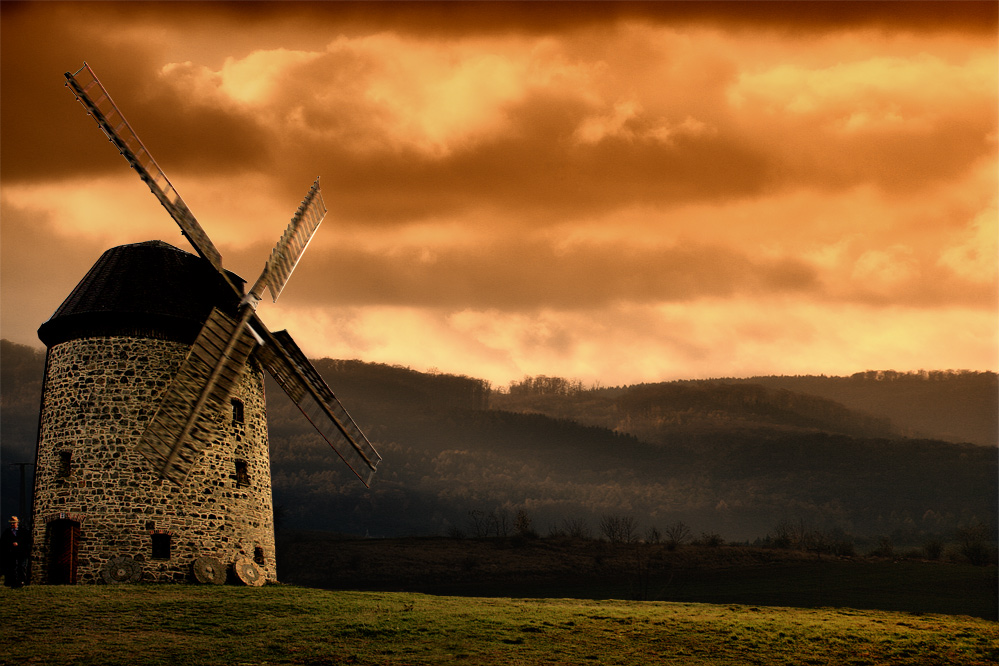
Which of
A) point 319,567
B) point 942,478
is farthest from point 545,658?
point 942,478

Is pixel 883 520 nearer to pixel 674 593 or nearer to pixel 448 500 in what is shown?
pixel 448 500

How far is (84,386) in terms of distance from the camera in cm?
3033

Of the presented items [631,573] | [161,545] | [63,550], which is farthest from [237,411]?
[631,573]

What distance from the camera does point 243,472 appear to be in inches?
1260

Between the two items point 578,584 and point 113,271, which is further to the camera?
point 578,584

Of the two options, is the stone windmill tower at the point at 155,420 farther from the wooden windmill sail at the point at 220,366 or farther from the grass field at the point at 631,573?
the grass field at the point at 631,573

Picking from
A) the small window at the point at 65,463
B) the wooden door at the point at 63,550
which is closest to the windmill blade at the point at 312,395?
the small window at the point at 65,463

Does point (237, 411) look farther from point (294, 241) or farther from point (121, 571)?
point (294, 241)

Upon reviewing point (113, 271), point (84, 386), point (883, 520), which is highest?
point (113, 271)

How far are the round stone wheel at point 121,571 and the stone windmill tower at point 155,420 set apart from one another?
0.03 m

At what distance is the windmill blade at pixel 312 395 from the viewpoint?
110ft

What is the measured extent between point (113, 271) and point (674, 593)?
5413 centimetres

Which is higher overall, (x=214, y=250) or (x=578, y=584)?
(x=214, y=250)

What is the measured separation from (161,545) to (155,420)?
187 inches
